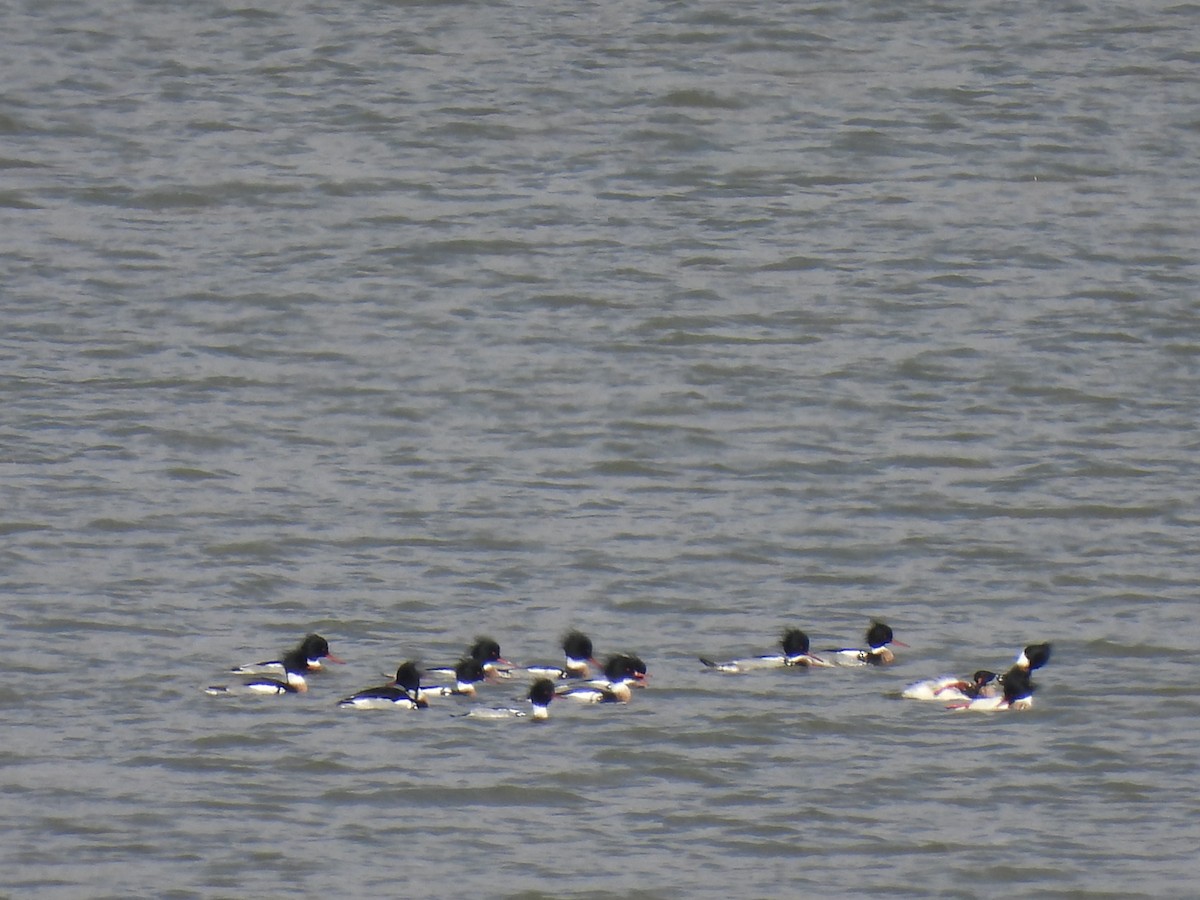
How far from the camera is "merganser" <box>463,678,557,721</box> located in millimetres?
12516

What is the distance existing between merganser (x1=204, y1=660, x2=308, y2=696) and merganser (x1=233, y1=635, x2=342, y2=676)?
0.05 m

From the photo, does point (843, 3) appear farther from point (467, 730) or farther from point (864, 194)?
point (467, 730)

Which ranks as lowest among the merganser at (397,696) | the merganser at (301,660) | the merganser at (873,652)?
the merganser at (873,652)

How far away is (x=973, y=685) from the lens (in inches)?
500

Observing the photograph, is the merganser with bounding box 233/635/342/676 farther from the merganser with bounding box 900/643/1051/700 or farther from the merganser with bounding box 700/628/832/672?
the merganser with bounding box 900/643/1051/700

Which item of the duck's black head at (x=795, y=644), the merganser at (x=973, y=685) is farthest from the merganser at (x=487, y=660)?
the merganser at (x=973, y=685)

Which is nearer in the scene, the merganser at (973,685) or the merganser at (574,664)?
the merganser at (973,685)

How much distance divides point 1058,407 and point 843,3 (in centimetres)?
863

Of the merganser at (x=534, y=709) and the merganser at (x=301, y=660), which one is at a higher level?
the merganser at (x=301, y=660)

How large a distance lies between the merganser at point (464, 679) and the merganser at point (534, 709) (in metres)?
0.17

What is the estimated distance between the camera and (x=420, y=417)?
1702 centimetres

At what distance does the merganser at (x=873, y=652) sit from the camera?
13234 mm

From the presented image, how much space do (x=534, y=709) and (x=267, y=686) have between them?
131 centimetres

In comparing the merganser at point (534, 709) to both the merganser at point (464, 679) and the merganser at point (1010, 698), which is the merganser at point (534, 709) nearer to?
the merganser at point (464, 679)
